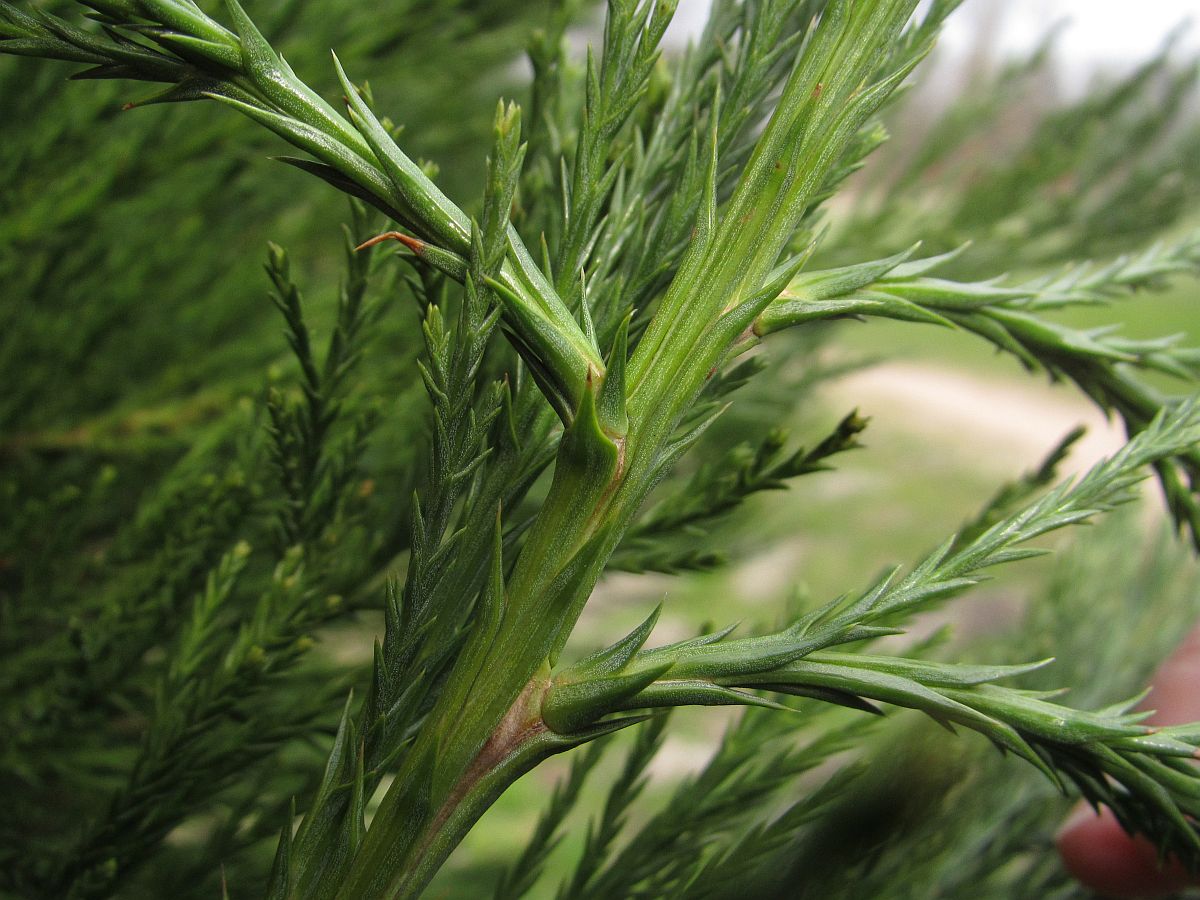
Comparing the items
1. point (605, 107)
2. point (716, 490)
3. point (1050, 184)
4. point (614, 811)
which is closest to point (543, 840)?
point (614, 811)

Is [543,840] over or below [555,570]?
below

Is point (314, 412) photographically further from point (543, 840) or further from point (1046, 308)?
point (1046, 308)

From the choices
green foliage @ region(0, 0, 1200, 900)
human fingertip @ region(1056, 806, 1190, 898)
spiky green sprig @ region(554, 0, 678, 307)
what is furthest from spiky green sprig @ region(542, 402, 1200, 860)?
human fingertip @ region(1056, 806, 1190, 898)

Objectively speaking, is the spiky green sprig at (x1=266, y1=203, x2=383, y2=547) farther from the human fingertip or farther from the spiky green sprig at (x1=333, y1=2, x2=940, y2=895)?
the human fingertip

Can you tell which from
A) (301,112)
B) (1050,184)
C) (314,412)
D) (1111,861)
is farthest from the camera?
(1050,184)

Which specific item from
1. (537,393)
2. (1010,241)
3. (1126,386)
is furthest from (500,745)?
(1010,241)

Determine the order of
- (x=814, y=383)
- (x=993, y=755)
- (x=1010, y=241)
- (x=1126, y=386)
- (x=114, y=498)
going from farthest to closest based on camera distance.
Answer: (x=1010, y=241) < (x=814, y=383) < (x=114, y=498) < (x=993, y=755) < (x=1126, y=386)

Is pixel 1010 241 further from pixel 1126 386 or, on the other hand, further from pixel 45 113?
Answer: pixel 45 113

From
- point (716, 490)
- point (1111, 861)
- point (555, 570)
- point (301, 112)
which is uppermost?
point (301, 112)

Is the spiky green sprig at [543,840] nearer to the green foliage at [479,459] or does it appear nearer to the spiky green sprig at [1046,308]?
the green foliage at [479,459]
